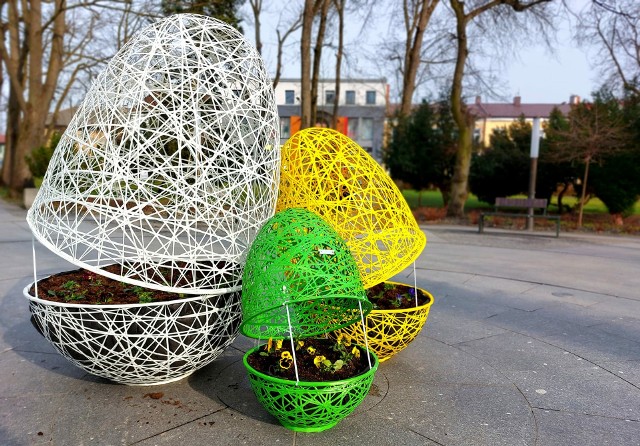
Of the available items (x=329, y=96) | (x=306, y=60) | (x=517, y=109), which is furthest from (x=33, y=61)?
(x=517, y=109)

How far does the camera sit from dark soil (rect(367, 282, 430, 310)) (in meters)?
4.56

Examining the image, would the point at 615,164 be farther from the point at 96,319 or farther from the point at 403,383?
the point at 96,319

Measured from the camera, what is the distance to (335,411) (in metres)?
3.12

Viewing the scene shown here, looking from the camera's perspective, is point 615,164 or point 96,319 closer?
point 96,319

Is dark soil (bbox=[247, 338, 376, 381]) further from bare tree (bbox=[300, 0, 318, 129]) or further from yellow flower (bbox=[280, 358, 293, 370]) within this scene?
bare tree (bbox=[300, 0, 318, 129])

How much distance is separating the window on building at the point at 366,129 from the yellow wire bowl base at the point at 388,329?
5140 centimetres

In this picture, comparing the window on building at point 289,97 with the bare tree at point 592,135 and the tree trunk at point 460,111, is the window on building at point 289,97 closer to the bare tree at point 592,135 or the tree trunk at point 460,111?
the tree trunk at point 460,111

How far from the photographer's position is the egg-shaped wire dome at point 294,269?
10.2 ft

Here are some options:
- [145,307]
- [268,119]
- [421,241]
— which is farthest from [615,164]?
[145,307]

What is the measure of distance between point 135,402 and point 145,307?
0.77 metres

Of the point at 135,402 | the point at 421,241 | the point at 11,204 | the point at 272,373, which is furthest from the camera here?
the point at 11,204

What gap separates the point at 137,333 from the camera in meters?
3.48

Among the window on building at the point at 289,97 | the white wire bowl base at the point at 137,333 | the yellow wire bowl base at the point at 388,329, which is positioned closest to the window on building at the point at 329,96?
the window on building at the point at 289,97

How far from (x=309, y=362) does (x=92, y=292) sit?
1925mm
